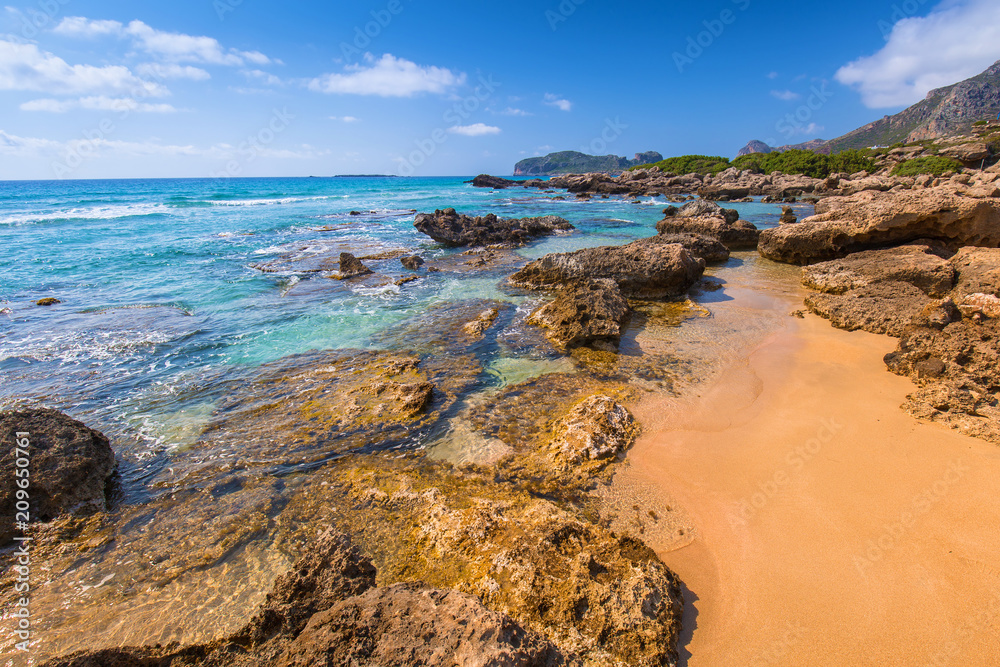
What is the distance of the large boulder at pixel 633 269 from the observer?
1057 cm

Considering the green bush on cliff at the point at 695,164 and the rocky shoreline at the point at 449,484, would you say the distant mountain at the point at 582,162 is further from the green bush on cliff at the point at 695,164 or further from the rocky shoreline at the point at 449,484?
the rocky shoreline at the point at 449,484

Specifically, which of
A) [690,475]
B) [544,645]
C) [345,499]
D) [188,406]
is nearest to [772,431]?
[690,475]

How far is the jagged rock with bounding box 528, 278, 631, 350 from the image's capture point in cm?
758

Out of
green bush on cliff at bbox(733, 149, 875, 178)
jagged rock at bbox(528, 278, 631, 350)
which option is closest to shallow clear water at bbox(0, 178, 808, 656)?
jagged rock at bbox(528, 278, 631, 350)

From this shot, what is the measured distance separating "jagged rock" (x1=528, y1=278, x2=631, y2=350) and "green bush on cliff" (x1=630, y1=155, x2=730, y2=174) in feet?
217

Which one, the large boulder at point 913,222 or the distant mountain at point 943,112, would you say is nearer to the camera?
the large boulder at point 913,222

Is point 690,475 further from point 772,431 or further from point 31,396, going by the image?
point 31,396

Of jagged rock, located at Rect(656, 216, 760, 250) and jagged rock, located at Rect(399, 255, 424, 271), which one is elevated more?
jagged rock, located at Rect(656, 216, 760, 250)

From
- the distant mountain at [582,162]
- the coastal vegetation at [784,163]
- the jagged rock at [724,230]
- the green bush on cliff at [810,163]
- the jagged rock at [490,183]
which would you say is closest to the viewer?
the jagged rock at [724,230]

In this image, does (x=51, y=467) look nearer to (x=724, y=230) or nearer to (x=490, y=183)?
(x=724, y=230)

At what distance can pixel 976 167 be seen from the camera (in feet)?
128

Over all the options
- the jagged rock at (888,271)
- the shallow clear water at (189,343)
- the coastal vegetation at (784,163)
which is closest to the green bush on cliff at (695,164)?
the coastal vegetation at (784,163)

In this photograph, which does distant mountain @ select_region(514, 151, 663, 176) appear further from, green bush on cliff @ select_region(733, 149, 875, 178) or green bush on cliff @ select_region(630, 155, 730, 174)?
green bush on cliff @ select_region(733, 149, 875, 178)

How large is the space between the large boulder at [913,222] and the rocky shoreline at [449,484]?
0.07m
